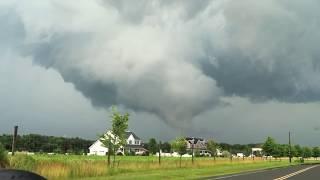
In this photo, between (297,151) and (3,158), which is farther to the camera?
(297,151)

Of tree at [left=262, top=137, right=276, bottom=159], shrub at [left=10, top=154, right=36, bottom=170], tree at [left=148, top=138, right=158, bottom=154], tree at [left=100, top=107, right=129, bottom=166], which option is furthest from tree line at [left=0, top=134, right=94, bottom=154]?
shrub at [left=10, top=154, right=36, bottom=170]

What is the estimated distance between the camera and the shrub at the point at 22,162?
2671 cm

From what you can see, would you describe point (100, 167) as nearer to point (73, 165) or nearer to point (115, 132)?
point (73, 165)

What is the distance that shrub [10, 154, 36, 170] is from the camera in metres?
26.7

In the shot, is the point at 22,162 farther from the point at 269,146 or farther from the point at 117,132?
the point at 269,146

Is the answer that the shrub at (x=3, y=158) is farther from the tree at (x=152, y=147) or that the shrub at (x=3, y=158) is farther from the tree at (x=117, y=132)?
the tree at (x=152, y=147)

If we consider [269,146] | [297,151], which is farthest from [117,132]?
[297,151]

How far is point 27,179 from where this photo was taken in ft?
22.2

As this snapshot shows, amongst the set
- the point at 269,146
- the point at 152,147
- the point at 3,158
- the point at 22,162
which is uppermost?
the point at 269,146

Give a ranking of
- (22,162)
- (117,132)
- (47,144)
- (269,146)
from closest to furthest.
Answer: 1. (22,162)
2. (117,132)
3. (47,144)
4. (269,146)

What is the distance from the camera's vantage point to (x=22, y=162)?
90.2ft

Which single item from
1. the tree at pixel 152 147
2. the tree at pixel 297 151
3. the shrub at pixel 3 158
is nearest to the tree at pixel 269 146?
the tree at pixel 152 147

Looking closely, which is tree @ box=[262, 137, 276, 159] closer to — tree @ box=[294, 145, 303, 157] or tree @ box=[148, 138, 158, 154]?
tree @ box=[148, 138, 158, 154]

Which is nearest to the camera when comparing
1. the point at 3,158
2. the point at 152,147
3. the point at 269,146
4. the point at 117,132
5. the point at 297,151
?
the point at 3,158
